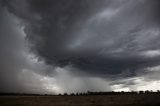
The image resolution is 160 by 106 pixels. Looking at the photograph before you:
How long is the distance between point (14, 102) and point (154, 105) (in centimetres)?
1525

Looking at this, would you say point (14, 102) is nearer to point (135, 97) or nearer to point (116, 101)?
point (116, 101)

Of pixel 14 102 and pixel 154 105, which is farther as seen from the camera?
pixel 14 102

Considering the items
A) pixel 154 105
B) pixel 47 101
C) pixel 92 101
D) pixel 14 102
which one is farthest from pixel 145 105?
pixel 14 102

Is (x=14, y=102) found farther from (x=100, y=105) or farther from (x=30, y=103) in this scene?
(x=100, y=105)

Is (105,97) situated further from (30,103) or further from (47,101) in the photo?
(30,103)

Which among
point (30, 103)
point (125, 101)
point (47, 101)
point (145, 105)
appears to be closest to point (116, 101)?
point (125, 101)

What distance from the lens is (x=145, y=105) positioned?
88.0 ft

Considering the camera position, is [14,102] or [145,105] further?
[14,102]

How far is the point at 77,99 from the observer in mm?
28125

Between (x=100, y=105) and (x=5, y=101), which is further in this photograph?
(x=5, y=101)

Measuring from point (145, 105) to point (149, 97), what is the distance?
1.54m

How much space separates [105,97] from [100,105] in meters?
1.20

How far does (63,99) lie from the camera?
93.1 ft

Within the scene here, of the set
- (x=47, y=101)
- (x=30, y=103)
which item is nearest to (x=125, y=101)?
(x=47, y=101)
